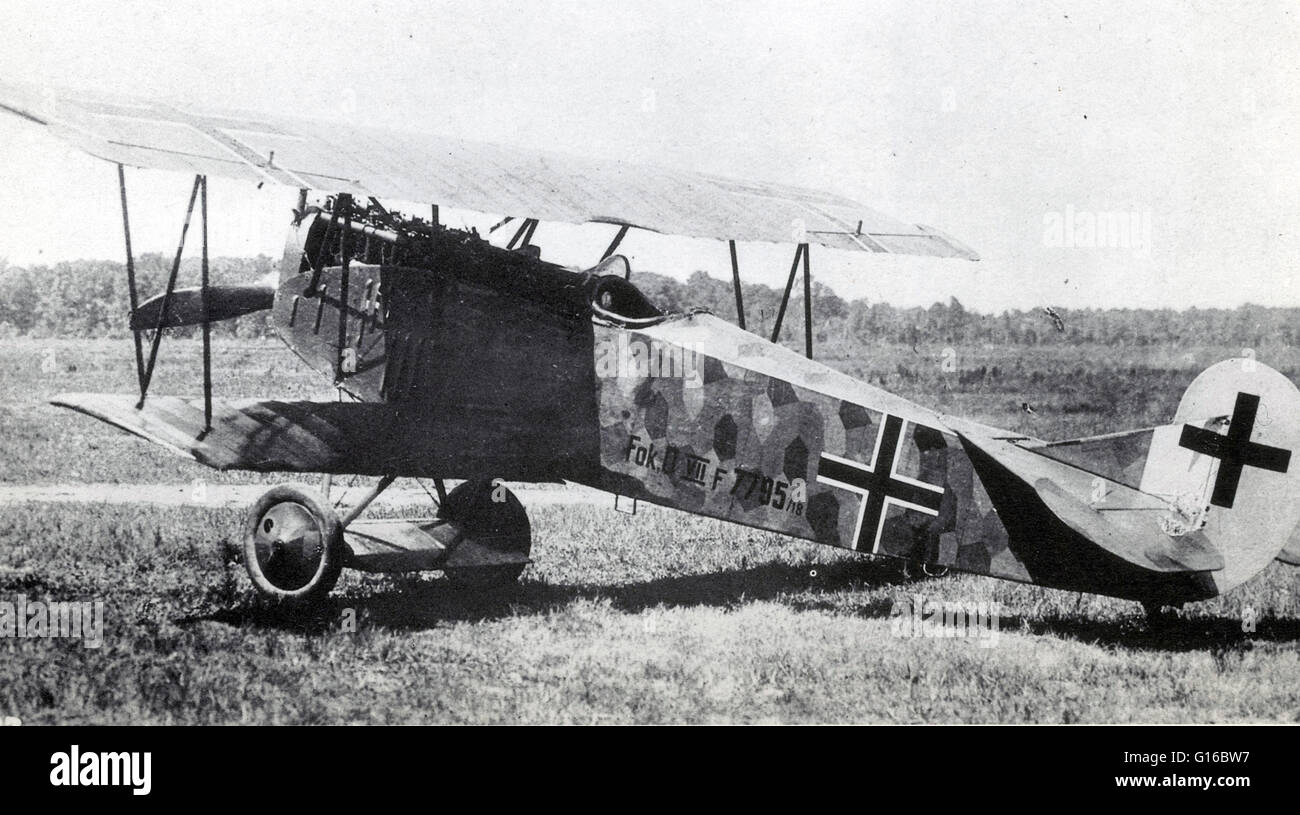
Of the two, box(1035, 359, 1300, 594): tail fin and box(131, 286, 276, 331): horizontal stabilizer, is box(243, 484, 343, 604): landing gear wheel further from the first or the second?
box(1035, 359, 1300, 594): tail fin

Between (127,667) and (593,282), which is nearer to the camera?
(127,667)

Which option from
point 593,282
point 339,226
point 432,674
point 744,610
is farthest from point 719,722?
point 339,226

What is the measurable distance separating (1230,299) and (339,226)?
11017 millimetres

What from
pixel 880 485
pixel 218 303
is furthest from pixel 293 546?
pixel 880 485

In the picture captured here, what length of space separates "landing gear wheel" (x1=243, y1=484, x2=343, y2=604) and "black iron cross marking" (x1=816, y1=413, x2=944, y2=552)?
10.4ft

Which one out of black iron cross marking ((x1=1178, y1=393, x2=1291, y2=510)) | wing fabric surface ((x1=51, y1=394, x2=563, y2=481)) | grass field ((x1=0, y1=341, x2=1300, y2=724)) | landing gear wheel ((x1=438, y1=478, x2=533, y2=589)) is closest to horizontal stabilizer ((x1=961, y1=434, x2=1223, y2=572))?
black iron cross marking ((x1=1178, y1=393, x2=1291, y2=510))

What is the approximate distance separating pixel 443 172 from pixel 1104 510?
4742mm

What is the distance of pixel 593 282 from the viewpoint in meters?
7.29

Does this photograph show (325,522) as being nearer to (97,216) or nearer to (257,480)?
(97,216)

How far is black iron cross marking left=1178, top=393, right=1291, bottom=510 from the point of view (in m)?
6.21

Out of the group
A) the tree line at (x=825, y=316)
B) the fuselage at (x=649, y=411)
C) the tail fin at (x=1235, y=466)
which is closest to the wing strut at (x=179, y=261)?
the fuselage at (x=649, y=411)

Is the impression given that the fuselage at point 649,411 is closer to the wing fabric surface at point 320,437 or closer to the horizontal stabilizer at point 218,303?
the wing fabric surface at point 320,437

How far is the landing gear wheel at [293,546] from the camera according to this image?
6.41 metres

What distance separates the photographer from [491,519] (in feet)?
26.5
